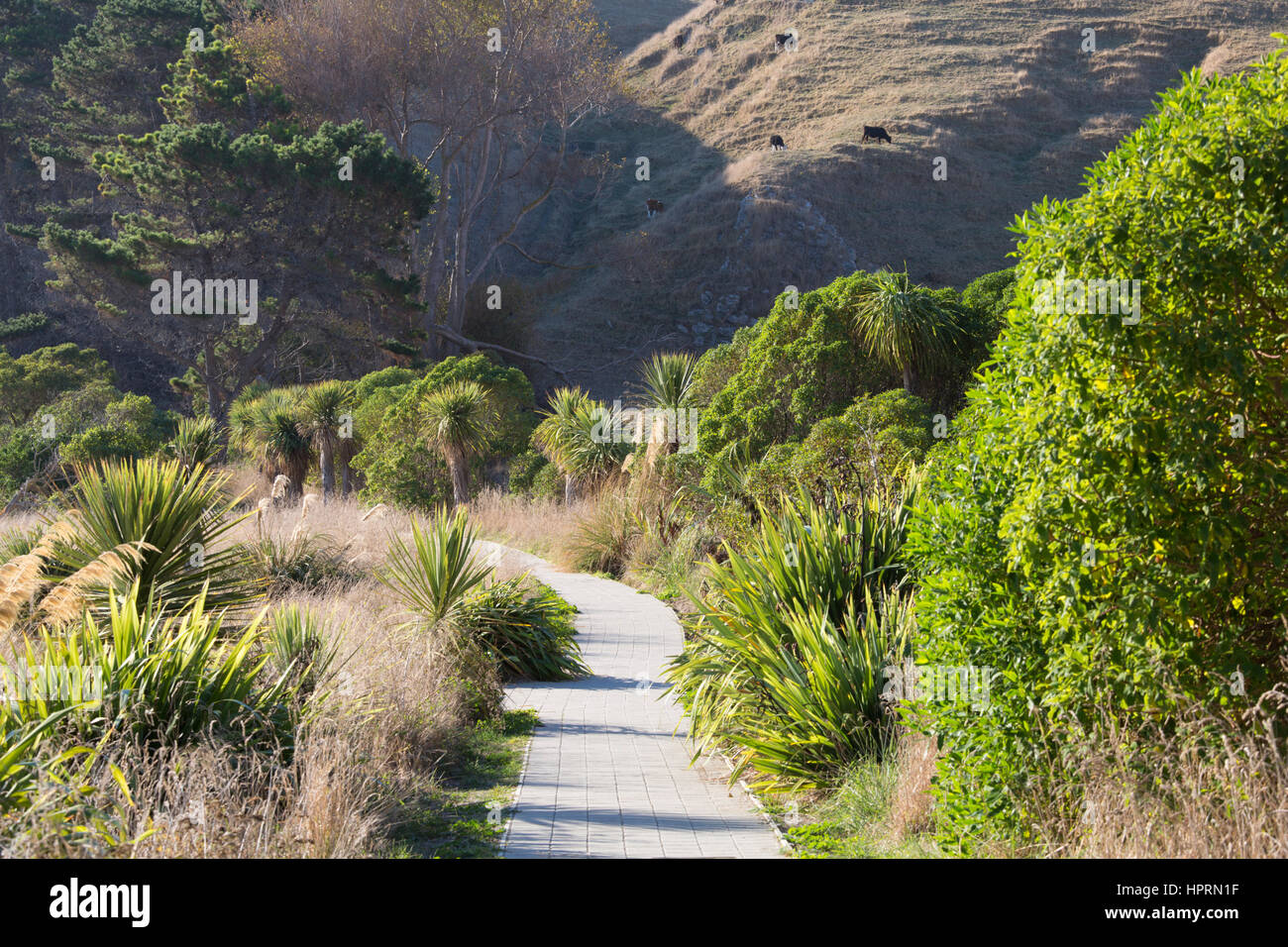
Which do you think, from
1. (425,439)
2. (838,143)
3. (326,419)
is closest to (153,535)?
(425,439)

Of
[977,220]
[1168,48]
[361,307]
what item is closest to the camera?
[361,307]

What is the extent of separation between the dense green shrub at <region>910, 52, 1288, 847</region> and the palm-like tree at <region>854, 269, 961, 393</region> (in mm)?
8838

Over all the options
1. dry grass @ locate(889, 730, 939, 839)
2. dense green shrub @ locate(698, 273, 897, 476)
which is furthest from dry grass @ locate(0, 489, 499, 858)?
dense green shrub @ locate(698, 273, 897, 476)

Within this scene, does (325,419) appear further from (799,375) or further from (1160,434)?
(1160,434)

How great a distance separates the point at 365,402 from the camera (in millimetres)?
24344

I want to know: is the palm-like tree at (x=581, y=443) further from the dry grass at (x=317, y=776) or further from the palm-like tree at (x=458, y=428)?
the dry grass at (x=317, y=776)

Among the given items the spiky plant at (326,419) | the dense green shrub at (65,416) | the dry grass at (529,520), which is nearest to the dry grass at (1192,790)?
the dry grass at (529,520)

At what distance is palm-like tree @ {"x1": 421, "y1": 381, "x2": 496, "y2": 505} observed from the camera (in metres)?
20.2

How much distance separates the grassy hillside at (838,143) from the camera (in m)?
45.9

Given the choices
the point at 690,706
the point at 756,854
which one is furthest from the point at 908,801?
the point at 690,706

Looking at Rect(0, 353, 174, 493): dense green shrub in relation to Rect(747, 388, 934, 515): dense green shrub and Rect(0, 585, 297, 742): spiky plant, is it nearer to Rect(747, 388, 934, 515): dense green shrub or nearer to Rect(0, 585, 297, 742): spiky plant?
Rect(747, 388, 934, 515): dense green shrub

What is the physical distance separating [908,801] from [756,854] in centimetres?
79

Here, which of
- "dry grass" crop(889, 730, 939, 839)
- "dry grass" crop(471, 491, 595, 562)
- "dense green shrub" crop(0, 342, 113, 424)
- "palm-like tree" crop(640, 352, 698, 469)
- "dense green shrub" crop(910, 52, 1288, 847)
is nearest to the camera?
"dense green shrub" crop(910, 52, 1288, 847)
